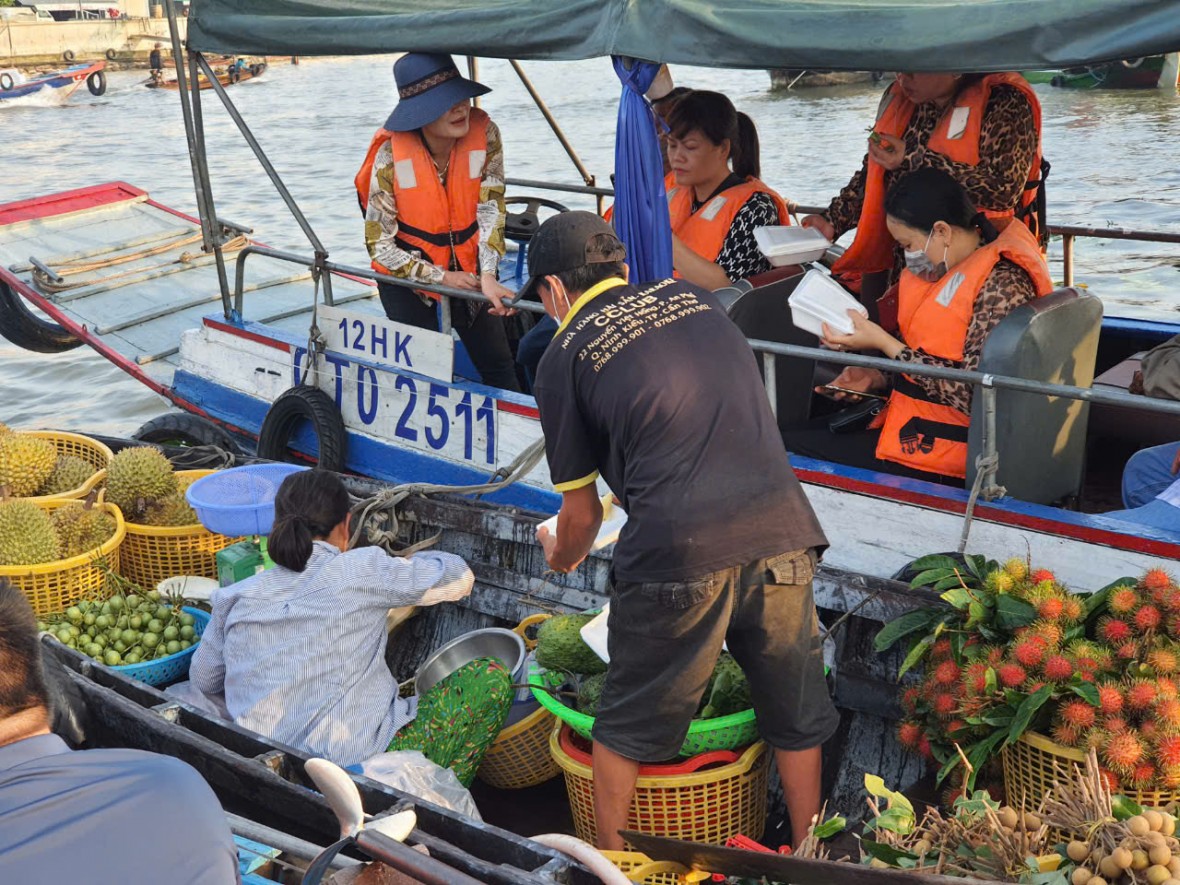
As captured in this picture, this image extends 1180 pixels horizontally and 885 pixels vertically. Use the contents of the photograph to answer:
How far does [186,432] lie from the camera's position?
6.92 m

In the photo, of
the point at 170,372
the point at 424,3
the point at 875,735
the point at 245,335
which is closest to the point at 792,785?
the point at 875,735

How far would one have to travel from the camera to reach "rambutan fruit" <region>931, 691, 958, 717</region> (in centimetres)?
327

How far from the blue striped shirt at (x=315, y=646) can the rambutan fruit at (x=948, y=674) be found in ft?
5.23

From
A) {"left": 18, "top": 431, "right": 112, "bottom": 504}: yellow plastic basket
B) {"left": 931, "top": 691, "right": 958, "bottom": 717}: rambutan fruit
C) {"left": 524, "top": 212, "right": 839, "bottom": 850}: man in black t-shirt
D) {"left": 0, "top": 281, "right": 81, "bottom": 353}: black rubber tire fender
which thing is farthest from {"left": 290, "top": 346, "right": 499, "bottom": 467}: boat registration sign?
{"left": 0, "top": 281, "right": 81, "bottom": 353}: black rubber tire fender

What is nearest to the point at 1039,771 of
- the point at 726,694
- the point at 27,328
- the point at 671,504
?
the point at 726,694

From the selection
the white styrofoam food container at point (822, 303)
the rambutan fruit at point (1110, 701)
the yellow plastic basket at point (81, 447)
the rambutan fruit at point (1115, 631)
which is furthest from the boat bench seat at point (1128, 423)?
the yellow plastic basket at point (81, 447)

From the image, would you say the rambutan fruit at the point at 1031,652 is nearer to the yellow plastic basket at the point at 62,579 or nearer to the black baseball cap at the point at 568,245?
the black baseball cap at the point at 568,245

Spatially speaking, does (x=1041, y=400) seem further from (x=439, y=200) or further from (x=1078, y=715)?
(x=439, y=200)

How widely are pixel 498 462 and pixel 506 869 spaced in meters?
2.75

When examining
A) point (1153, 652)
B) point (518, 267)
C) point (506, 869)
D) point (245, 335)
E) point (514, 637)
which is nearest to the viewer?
point (506, 869)

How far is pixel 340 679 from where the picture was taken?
3.85 m

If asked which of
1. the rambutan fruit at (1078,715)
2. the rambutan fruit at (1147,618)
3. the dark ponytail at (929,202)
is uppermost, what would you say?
the dark ponytail at (929,202)

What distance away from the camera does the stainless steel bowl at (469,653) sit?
4.30 m

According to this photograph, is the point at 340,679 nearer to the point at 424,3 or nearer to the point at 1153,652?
the point at 1153,652
